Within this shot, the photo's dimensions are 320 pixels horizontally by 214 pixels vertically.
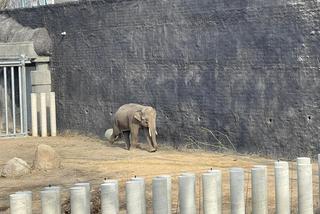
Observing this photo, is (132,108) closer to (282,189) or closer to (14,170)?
(14,170)

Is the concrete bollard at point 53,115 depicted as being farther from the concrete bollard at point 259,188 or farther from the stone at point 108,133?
the concrete bollard at point 259,188

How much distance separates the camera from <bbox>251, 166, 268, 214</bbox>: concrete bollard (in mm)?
6832

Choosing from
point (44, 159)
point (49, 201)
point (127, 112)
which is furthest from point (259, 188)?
point (127, 112)

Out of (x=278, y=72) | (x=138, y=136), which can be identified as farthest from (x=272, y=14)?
(x=138, y=136)

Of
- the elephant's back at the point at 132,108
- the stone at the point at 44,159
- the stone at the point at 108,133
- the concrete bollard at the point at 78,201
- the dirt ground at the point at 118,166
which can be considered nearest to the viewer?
the concrete bollard at the point at 78,201

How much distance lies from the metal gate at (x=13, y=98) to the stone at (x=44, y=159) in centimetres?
663

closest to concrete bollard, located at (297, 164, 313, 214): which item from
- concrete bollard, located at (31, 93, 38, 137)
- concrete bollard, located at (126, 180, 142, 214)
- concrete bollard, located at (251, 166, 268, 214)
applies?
concrete bollard, located at (251, 166, 268, 214)

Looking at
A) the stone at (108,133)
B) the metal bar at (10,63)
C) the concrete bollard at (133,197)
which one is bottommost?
the stone at (108,133)

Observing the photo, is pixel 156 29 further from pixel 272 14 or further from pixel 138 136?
pixel 272 14

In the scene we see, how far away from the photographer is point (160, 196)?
611 cm

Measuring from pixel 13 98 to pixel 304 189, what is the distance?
13.2 metres

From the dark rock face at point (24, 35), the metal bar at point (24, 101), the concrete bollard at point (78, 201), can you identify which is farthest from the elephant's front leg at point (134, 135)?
the concrete bollard at point (78, 201)

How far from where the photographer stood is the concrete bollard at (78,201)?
5.73 m

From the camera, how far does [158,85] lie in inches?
653
